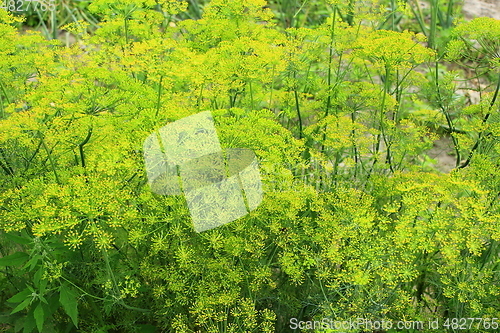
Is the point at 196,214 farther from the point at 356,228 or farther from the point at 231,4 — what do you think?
the point at 231,4

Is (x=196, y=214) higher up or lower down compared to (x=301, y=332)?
higher up

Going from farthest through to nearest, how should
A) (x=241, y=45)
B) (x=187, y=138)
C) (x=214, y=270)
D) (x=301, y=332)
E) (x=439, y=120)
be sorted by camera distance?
(x=439, y=120) < (x=301, y=332) < (x=241, y=45) < (x=214, y=270) < (x=187, y=138)

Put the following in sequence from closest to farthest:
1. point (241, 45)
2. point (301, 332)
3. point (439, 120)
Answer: point (241, 45) → point (301, 332) → point (439, 120)

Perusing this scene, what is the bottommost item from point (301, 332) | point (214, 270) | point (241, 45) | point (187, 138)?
point (301, 332)

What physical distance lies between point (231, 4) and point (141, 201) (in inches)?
48.1

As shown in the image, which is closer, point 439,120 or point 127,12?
point 127,12

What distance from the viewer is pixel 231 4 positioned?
265 centimetres

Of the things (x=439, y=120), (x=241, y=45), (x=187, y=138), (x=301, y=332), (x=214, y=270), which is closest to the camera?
(x=187, y=138)

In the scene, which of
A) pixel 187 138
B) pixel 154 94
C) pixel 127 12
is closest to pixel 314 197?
pixel 187 138

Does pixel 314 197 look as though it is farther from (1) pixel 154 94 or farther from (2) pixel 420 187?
(1) pixel 154 94

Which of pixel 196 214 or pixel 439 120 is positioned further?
pixel 439 120

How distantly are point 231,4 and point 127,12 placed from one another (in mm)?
553

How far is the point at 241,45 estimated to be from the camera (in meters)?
2.35

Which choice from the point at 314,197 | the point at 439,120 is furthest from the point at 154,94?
the point at 439,120
